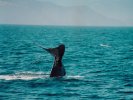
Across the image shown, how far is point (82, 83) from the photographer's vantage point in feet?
98.3

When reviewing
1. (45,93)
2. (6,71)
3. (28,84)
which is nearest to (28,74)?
(6,71)

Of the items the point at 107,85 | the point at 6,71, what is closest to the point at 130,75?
the point at 107,85

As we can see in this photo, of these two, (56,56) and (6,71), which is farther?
(6,71)

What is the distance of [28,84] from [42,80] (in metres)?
1.87

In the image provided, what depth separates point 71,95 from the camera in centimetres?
2597

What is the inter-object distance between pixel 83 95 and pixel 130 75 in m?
10.5

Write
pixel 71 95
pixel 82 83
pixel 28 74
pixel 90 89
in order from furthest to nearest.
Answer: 1. pixel 28 74
2. pixel 82 83
3. pixel 90 89
4. pixel 71 95

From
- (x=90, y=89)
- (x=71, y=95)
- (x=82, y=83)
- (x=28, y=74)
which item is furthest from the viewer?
(x=28, y=74)

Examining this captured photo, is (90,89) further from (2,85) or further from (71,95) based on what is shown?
(2,85)

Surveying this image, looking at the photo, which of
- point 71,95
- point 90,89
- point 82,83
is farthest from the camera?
point 82,83

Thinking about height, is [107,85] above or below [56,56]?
below

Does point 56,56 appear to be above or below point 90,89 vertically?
above

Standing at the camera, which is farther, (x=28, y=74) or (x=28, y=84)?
(x=28, y=74)

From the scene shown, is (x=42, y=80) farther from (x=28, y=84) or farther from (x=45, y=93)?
(x=45, y=93)
